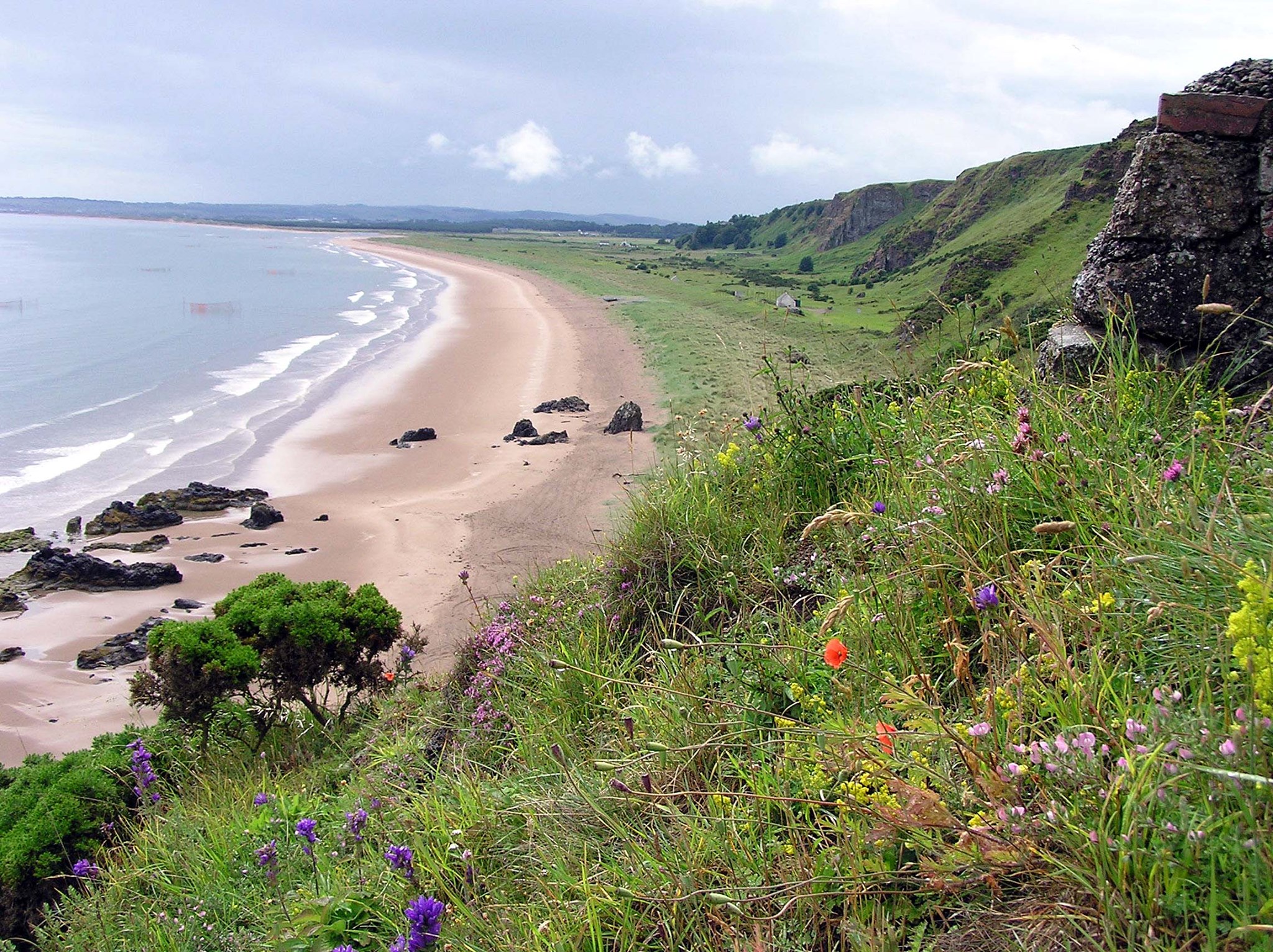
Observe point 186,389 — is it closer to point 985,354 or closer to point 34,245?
point 985,354

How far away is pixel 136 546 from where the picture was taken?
615 inches

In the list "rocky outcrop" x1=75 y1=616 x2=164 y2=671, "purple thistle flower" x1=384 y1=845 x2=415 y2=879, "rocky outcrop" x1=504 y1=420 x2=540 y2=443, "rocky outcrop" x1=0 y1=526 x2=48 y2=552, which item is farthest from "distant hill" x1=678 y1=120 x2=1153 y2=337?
"rocky outcrop" x1=0 y1=526 x2=48 y2=552

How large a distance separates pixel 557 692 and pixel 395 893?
124 centimetres

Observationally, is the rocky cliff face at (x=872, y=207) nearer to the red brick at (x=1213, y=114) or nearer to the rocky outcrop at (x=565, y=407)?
the rocky outcrop at (x=565, y=407)

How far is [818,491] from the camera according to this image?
185 inches

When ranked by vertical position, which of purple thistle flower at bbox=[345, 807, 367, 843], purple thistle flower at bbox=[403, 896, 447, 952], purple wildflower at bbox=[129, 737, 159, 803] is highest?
purple thistle flower at bbox=[403, 896, 447, 952]

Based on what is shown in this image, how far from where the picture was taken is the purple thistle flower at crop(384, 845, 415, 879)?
2717 millimetres

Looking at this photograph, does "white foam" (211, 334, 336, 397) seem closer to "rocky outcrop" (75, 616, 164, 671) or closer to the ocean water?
the ocean water

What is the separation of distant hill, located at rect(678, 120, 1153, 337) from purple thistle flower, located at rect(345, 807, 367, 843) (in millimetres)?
3442

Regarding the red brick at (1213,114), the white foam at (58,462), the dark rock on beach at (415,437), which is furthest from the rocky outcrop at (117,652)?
the red brick at (1213,114)

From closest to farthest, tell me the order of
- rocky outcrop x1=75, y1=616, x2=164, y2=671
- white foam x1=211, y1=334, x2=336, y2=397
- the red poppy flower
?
1. the red poppy flower
2. rocky outcrop x1=75, y1=616, x2=164, y2=671
3. white foam x1=211, y1=334, x2=336, y2=397

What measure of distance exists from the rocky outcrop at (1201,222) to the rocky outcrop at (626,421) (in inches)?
664

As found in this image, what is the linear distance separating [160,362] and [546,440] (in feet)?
68.1

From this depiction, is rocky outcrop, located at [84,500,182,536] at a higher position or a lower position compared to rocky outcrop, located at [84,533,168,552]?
higher
